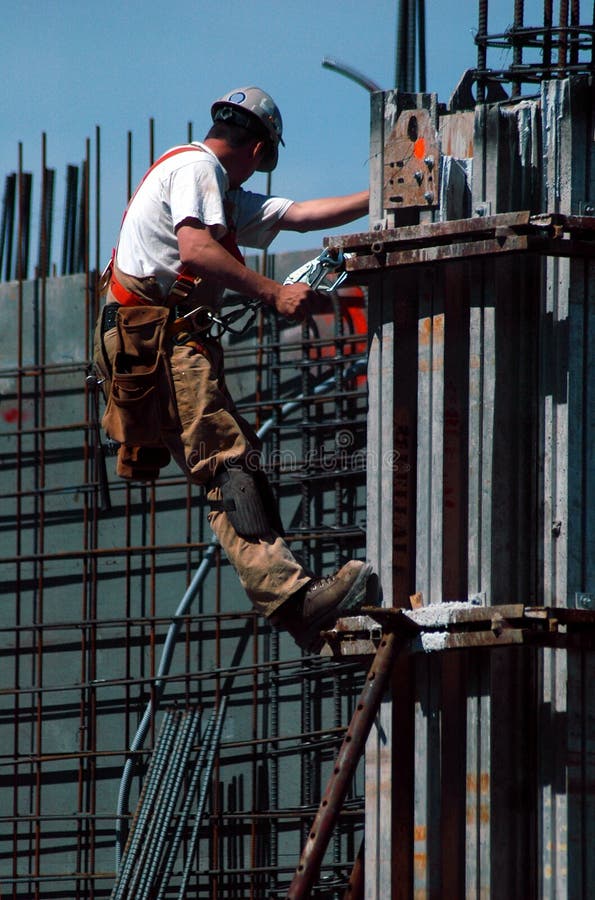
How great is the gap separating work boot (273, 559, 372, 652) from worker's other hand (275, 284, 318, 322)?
3.31ft

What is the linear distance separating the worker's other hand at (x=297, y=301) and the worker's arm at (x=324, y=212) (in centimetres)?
92

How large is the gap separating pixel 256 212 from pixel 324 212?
31cm

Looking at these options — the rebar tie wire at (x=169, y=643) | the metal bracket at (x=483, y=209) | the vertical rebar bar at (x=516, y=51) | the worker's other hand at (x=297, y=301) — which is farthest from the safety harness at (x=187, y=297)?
the rebar tie wire at (x=169, y=643)

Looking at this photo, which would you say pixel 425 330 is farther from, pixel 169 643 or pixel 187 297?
pixel 169 643

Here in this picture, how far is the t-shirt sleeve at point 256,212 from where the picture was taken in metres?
7.65

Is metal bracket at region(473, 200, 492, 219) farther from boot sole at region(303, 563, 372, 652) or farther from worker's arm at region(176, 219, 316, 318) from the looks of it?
boot sole at region(303, 563, 372, 652)

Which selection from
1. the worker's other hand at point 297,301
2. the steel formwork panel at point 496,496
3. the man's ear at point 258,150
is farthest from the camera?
the man's ear at point 258,150

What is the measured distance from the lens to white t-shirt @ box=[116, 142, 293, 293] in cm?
691

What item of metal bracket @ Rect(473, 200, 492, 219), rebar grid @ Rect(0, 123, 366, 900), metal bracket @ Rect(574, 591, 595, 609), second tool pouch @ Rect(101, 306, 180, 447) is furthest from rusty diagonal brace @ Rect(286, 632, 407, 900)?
rebar grid @ Rect(0, 123, 366, 900)

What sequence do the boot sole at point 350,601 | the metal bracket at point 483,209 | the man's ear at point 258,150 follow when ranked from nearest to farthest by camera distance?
1. the metal bracket at point 483,209
2. the boot sole at point 350,601
3. the man's ear at point 258,150

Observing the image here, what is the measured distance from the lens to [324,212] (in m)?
7.64

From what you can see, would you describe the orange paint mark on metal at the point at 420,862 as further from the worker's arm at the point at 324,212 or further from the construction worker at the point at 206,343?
the worker's arm at the point at 324,212

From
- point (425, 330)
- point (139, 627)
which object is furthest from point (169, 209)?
point (139, 627)

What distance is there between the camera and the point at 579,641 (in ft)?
20.6
